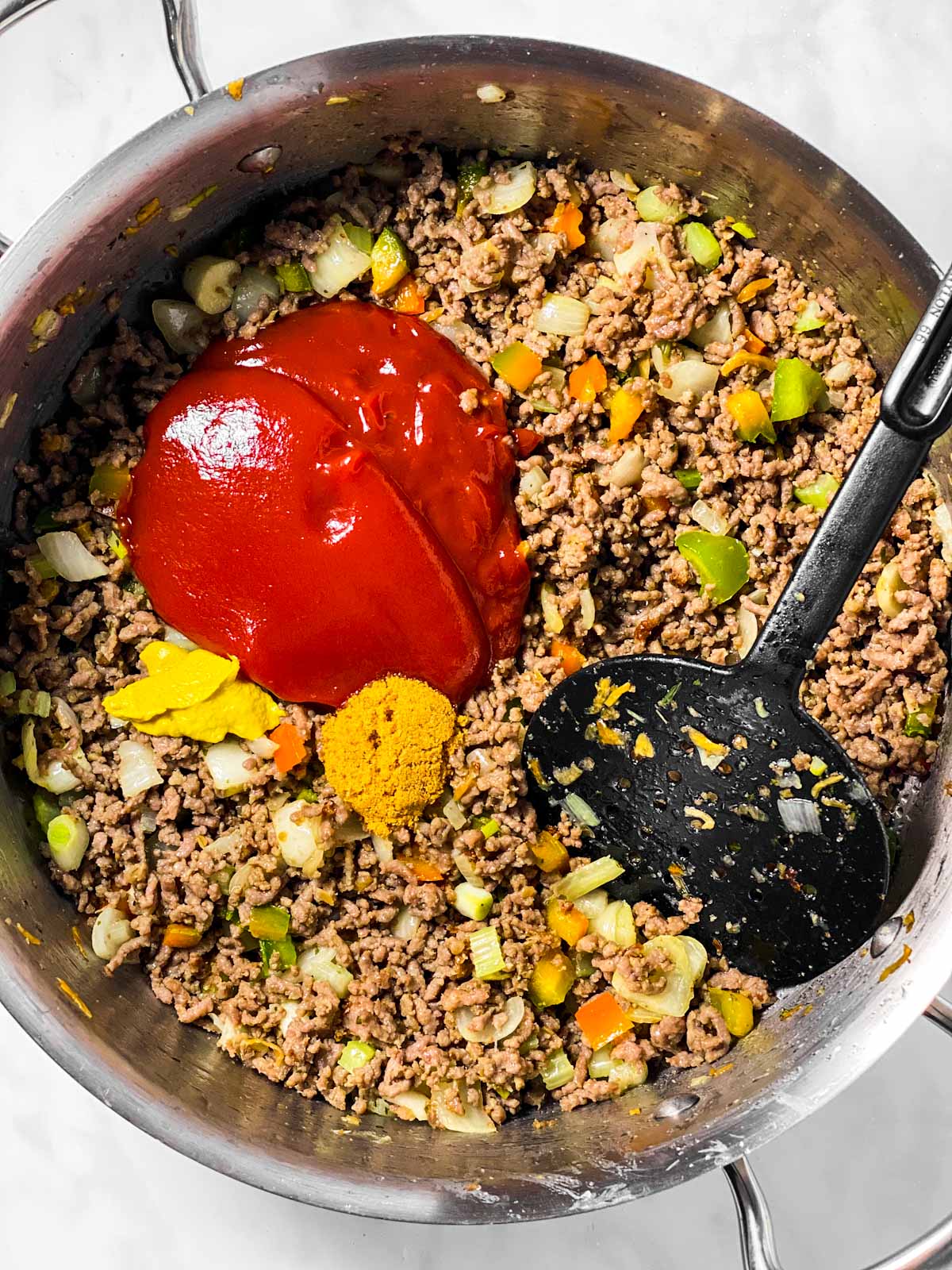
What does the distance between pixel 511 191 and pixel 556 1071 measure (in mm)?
1899

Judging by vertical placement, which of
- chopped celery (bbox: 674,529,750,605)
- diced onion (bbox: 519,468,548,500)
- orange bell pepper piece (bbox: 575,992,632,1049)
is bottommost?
orange bell pepper piece (bbox: 575,992,632,1049)

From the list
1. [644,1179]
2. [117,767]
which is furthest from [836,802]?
[117,767]

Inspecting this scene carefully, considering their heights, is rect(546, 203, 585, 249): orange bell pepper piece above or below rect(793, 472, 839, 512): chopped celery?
above

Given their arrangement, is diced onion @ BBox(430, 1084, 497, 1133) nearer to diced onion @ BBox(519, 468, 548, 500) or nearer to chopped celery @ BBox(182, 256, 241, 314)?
diced onion @ BBox(519, 468, 548, 500)

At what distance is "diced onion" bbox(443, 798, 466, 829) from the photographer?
93.0 inches

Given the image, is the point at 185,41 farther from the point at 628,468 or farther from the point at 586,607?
the point at 586,607

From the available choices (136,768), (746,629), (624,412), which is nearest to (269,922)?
(136,768)

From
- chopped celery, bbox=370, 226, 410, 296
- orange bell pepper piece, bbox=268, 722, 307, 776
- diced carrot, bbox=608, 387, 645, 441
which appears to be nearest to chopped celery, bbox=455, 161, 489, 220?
chopped celery, bbox=370, 226, 410, 296

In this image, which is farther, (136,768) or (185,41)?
(136,768)

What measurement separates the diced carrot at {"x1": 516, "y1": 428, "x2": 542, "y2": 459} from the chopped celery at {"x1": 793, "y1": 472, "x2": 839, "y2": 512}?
58cm

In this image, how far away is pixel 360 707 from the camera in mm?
2295

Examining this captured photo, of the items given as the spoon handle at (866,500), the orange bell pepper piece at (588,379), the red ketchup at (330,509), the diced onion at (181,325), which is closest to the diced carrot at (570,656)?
the red ketchup at (330,509)

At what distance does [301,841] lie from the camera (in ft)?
7.61

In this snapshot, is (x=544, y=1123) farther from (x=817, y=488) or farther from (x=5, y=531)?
(x=5, y=531)
